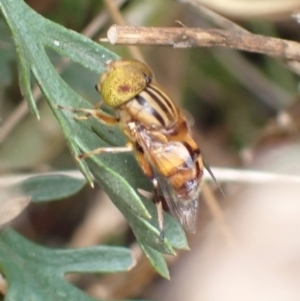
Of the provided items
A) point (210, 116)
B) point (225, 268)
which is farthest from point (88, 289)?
point (210, 116)

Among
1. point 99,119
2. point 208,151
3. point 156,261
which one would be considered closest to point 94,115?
point 99,119

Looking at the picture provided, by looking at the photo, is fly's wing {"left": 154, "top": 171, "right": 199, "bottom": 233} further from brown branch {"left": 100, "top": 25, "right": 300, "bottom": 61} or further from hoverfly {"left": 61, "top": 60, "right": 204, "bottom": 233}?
brown branch {"left": 100, "top": 25, "right": 300, "bottom": 61}

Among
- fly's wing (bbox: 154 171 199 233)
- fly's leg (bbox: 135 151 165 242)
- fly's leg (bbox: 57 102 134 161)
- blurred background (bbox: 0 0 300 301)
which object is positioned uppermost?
fly's leg (bbox: 57 102 134 161)

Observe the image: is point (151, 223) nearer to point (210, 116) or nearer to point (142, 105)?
point (142, 105)

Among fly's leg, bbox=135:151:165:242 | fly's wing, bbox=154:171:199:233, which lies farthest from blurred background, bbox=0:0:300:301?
fly's leg, bbox=135:151:165:242

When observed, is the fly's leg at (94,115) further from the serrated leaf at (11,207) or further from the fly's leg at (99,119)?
the serrated leaf at (11,207)

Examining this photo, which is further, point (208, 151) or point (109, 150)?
point (208, 151)

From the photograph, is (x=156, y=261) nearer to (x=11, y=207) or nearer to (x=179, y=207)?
(x=179, y=207)
